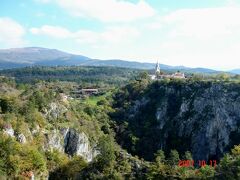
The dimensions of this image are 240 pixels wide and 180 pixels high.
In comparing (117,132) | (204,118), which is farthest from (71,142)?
(204,118)

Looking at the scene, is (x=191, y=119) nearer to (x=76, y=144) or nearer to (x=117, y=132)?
(x=117, y=132)

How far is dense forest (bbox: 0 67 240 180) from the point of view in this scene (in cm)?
7638

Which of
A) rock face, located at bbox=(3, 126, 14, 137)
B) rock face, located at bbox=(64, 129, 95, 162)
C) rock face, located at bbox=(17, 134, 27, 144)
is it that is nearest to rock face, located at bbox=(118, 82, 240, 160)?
rock face, located at bbox=(64, 129, 95, 162)

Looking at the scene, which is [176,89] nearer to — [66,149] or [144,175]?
[66,149]

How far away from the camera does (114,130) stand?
131m

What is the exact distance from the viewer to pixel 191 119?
131m

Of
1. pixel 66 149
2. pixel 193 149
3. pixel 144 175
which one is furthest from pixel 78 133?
pixel 193 149

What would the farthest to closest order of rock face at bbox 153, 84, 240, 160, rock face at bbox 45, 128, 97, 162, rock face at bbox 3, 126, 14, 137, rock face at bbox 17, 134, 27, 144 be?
rock face at bbox 153, 84, 240, 160, rock face at bbox 45, 128, 97, 162, rock face at bbox 17, 134, 27, 144, rock face at bbox 3, 126, 14, 137

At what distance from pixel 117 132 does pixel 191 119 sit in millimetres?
22695

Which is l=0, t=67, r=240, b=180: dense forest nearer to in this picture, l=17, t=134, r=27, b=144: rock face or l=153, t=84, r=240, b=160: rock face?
l=17, t=134, r=27, b=144: rock face

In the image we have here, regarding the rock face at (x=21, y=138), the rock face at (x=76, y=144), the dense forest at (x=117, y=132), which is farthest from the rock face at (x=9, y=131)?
the rock face at (x=76, y=144)

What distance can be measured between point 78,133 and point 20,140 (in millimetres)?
23693

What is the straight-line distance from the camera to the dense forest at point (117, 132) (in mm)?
76375

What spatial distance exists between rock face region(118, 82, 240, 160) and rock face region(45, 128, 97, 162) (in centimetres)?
2435
